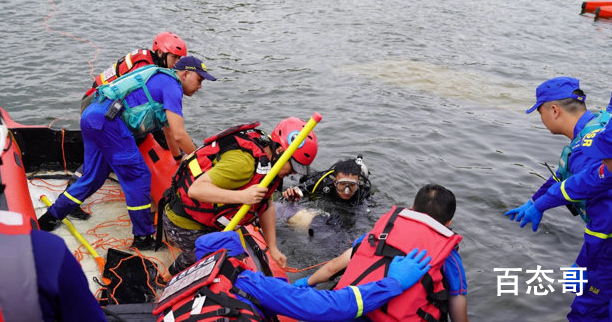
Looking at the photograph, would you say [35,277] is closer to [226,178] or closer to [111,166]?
[226,178]

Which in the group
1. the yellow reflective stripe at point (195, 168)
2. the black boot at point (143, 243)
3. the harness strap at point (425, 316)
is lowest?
the black boot at point (143, 243)

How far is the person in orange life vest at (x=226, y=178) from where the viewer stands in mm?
4184

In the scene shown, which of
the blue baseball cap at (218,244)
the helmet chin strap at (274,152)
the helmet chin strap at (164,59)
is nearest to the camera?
the blue baseball cap at (218,244)

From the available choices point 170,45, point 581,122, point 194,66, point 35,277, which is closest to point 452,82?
point 170,45

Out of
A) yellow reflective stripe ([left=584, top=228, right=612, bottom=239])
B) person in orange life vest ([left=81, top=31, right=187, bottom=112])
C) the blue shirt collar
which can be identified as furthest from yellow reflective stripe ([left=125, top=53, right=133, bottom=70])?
yellow reflective stripe ([left=584, top=228, right=612, bottom=239])

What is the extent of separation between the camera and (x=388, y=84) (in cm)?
1250

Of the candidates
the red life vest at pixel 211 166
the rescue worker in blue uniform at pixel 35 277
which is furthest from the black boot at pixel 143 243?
the rescue worker in blue uniform at pixel 35 277

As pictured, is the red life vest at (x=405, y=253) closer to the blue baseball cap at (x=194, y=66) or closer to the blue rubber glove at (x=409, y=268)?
the blue rubber glove at (x=409, y=268)

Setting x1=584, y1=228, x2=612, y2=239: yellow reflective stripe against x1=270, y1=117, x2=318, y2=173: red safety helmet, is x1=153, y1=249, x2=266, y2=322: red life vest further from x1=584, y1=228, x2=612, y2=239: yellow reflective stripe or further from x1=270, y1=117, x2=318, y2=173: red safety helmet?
x1=584, y1=228, x2=612, y2=239: yellow reflective stripe

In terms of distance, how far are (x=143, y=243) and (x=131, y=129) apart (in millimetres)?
1143

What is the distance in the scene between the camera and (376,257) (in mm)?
3852

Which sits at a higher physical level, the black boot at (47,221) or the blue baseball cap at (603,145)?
the blue baseball cap at (603,145)

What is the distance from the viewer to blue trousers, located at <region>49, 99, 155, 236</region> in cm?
524

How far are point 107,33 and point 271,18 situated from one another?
5205mm
